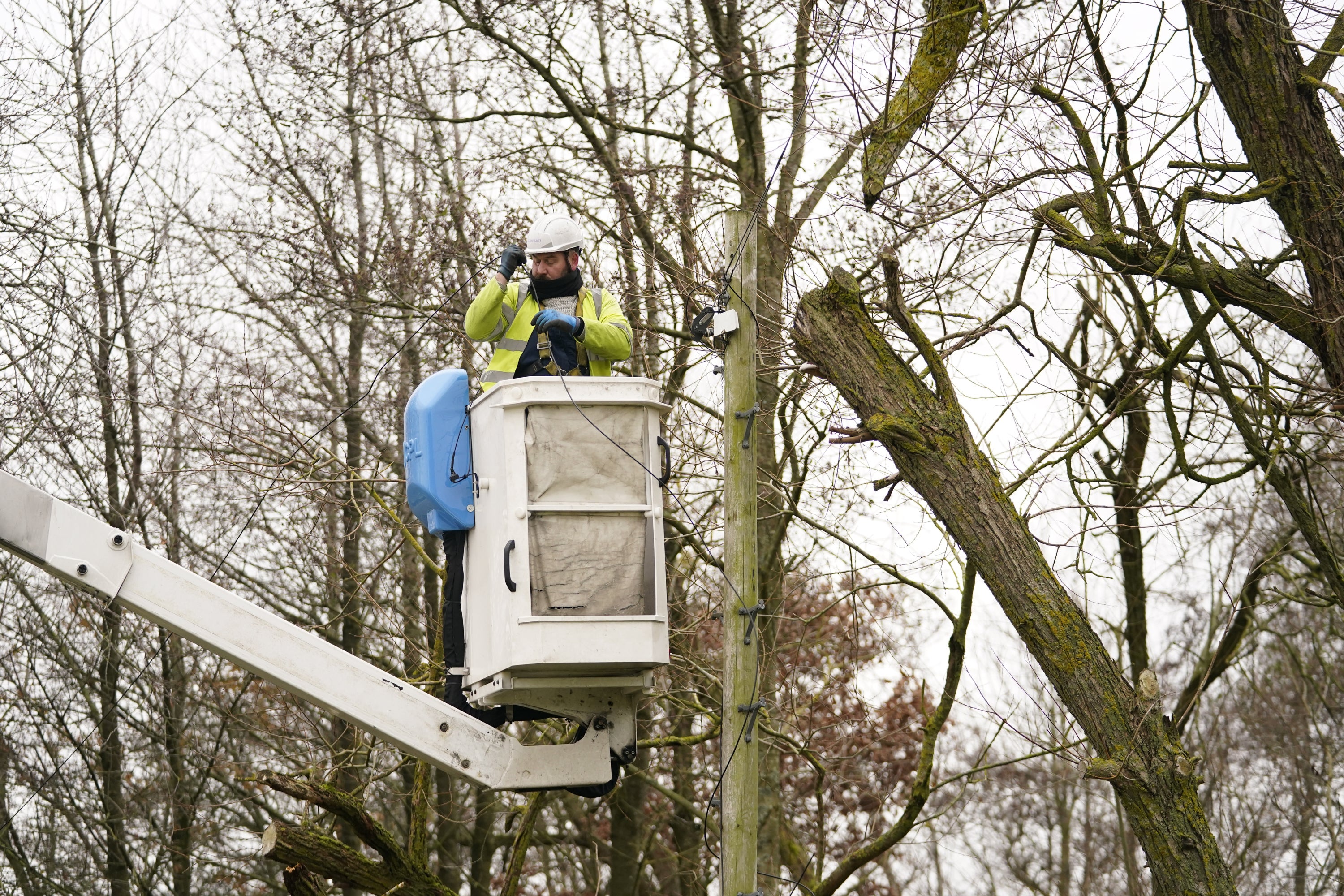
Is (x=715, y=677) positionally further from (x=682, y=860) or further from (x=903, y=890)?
(x=903, y=890)

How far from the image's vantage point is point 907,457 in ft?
23.4

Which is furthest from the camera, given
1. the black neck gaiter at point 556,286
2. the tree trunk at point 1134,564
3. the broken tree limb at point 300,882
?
the tree trunk at point 1134,564

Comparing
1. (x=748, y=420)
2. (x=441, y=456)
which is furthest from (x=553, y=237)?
(x=748, y=420)

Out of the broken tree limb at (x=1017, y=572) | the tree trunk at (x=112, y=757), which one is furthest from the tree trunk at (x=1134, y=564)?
the tree trunk at (x=112, y=757)

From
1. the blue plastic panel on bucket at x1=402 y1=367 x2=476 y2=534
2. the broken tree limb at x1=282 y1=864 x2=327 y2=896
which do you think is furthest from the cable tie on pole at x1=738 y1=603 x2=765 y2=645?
the broken tree limb at x1=282 y1=864 x2=327 y2=896

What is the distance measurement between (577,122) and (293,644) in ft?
25.5

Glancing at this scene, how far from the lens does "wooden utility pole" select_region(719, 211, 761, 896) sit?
23.0ft

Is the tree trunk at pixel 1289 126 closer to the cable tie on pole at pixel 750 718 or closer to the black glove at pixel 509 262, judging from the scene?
the cable tie on pole at pixel 750 718

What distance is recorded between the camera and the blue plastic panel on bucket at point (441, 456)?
20.4 ft

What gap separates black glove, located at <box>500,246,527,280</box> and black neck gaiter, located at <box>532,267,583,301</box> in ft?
0.48

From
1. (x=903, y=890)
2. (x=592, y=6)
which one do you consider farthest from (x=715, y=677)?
(x=903, y=890)

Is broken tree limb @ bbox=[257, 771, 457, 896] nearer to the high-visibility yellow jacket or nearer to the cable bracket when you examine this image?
the high-visibility yellow jacket

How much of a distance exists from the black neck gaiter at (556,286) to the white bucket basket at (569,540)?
2.17 feet

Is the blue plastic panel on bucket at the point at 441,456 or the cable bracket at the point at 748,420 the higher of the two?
the cable bracket at the point at 748,420
